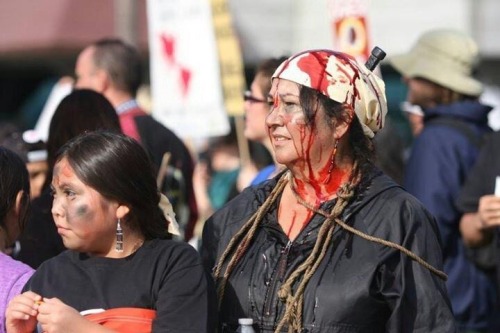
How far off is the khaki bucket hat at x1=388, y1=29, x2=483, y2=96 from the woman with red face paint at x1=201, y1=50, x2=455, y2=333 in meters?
2.72

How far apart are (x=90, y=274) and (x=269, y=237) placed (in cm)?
60

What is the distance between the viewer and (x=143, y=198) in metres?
3.74

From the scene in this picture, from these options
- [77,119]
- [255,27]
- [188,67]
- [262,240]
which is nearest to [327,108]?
[262,240]

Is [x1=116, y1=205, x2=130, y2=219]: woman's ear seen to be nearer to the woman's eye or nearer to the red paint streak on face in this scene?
the woman's eye

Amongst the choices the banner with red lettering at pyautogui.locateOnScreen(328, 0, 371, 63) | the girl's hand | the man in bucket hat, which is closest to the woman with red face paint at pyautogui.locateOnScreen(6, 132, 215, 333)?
the girl's hand

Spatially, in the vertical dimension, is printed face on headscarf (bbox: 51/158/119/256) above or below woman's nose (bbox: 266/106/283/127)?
below

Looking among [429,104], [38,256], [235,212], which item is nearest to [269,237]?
[235,212]

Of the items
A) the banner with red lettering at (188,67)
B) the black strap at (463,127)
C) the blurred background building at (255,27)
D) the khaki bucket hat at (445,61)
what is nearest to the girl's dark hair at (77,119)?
the black strap at (463,127)

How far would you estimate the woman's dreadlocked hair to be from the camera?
361cm

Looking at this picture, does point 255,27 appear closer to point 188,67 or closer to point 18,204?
point 188,67

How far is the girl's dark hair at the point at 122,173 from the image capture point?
3674 millimetres

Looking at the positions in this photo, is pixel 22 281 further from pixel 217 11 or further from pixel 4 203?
A: pixel 217 11

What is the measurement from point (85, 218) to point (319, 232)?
0.72 metres

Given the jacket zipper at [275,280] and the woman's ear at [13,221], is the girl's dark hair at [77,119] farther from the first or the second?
the jacket zipper at [275,280]
